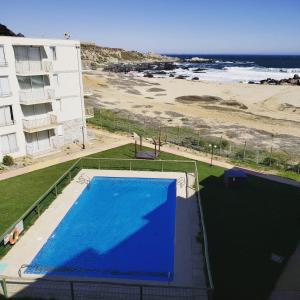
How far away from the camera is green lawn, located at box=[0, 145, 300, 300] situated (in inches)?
607

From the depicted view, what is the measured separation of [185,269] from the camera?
1622 centimetres

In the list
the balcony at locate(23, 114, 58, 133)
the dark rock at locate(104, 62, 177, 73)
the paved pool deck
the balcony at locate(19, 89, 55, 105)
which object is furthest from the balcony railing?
the dark rock at locate(104, 62, 177, 73)

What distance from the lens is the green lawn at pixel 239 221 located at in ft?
50.6

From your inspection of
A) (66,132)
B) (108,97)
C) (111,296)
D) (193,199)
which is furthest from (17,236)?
(108,97)

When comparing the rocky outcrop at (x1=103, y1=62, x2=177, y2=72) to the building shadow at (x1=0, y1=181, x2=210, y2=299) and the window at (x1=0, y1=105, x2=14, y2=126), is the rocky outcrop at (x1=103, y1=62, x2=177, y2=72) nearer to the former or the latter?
the window at (x1=0, y1=105, x2=14, y2=126)

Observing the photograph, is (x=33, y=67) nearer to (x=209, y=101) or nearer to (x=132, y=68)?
(x=209, y=101)

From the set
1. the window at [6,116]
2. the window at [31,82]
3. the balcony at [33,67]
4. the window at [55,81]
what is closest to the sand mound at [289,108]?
the window at [55,81]

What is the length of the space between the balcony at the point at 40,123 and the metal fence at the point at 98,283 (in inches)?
195

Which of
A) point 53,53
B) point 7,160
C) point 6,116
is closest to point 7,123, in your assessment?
point 6,116

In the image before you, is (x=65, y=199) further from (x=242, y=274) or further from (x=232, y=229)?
(x=242, y=274)

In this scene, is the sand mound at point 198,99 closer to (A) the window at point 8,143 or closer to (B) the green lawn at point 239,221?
(B) the green lawn at point 239,221

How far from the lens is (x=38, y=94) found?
3133cm

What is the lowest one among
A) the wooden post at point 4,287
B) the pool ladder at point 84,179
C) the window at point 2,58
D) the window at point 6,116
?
the pool ladder at point 84,179

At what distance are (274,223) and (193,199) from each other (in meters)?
5.73
